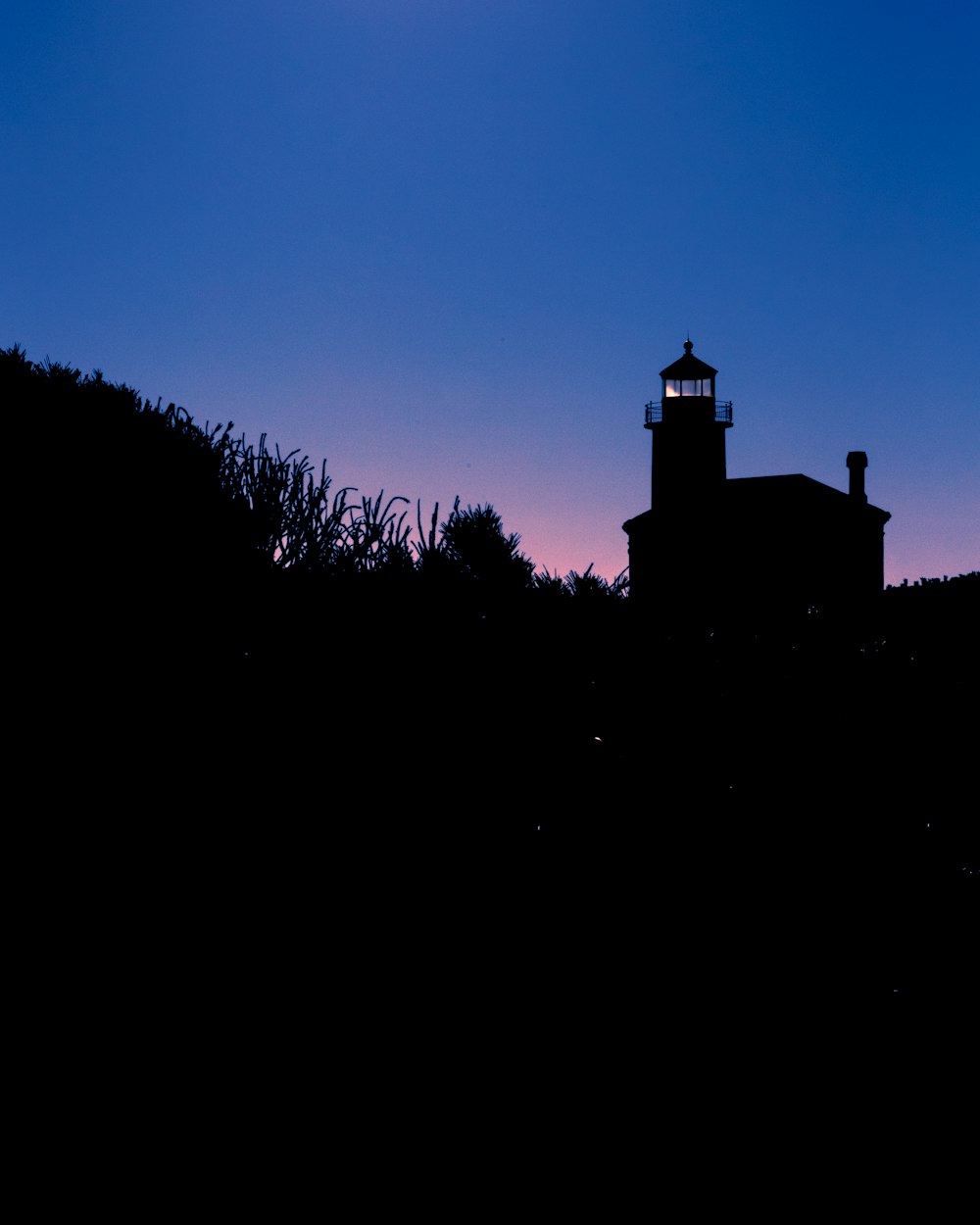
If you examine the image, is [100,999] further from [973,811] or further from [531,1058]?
[973,811]

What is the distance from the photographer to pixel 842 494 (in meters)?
40.1

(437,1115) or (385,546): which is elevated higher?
(385,546)

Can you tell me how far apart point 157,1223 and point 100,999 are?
1.05 meters

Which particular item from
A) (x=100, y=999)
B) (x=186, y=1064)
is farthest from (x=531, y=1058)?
(x=100, y=999)

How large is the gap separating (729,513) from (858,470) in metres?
8.32

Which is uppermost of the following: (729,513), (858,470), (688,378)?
(688,378)

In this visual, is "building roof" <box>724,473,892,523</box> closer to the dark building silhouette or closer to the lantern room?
the dark building silhouette

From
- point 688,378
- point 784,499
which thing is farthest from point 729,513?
point 688,378

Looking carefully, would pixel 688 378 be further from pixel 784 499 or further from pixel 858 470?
pixel 858 470

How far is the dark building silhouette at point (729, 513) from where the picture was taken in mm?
36938

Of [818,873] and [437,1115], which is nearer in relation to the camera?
[437,1115]

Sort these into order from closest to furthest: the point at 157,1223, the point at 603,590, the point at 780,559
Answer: the point at 157,1223, the point at 603,590, the point at 780,559

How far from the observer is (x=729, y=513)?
124ft

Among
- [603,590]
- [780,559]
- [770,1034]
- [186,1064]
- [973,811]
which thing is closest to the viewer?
[186,1064]
